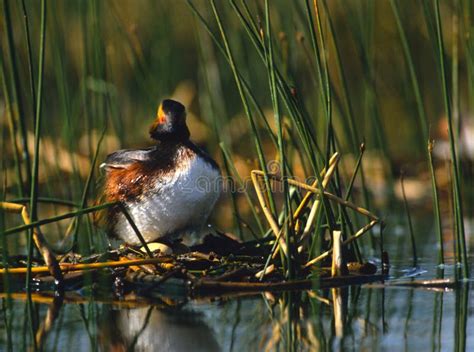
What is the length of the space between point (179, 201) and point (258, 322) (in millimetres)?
1524

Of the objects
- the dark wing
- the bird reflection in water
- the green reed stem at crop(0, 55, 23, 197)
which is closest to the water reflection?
the bird reflection in water

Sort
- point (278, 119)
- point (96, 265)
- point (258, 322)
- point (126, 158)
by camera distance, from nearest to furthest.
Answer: point (258, 322) → point (278, 119) → point (96, 265) → point (126, 158)

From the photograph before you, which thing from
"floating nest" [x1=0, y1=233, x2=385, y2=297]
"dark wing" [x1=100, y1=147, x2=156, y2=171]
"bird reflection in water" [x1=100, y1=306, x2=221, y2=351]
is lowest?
"bird reflection in water" [x1=100, y1=306, x2=221, y2=351]

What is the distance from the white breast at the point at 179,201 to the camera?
5.99m

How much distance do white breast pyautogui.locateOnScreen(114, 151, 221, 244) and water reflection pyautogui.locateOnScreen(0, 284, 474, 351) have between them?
89 cm

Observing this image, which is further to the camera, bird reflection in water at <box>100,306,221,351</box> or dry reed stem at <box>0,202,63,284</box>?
dry reed stem at <box>0,202,63,284</box>

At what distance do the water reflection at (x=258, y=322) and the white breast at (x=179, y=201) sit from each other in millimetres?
887

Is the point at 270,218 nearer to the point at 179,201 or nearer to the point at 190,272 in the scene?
the point at 190,272

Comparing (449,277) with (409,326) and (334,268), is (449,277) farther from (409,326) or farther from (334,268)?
(409,326)

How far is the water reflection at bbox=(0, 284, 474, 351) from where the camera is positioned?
13.9 feet

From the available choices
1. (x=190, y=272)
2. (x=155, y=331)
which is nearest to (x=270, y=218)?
(x=190, y=272)

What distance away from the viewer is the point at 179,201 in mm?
5992

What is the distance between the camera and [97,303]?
5242 millimetres

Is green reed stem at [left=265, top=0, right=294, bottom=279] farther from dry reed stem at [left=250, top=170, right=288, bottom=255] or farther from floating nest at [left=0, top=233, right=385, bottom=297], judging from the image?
floating nest at [left=0, top=233, right=385, bottom=297]
